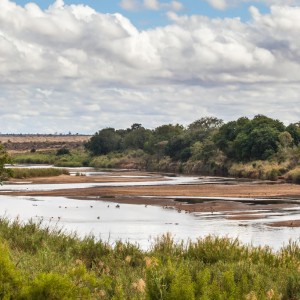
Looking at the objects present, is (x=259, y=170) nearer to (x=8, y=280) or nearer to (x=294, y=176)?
(x=294, y=176)

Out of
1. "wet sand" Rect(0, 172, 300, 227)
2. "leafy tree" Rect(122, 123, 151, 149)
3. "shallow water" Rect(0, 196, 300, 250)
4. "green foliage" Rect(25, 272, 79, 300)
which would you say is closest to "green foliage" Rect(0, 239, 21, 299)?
"green foliage" Rect(25, 272, 79, 300)

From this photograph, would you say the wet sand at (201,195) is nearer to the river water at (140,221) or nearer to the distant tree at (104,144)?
the river water at (140,221)

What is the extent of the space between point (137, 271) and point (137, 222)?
21.2 metres

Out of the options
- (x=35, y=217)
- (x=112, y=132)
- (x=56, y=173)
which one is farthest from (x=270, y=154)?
(x=112, y=132)

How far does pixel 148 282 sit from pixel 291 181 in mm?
70890

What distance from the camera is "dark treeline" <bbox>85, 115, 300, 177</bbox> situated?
9356cm

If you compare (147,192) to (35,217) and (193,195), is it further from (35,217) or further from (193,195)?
(35,217)

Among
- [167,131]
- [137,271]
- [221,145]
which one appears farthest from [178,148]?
[137,271]

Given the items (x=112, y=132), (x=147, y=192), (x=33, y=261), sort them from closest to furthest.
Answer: (x=33, y=261) < (x=147, y=192) < (x=112, y=132)

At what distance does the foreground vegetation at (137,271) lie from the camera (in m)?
8.63

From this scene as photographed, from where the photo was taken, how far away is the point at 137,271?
596 inches

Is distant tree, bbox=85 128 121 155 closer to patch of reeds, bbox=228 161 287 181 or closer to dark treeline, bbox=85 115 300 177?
dark treeline, bbox=85 115 300 177

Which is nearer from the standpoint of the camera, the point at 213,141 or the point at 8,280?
the point at 8,280

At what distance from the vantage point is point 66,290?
336 inches
